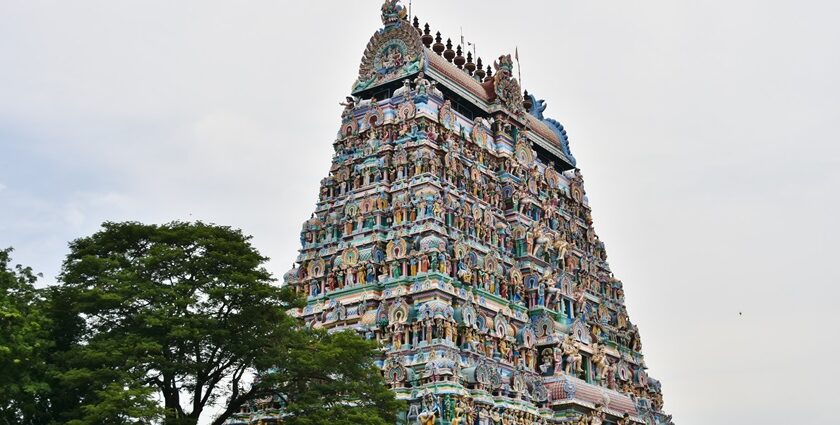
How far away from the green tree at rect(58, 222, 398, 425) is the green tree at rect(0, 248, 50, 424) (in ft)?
3.13

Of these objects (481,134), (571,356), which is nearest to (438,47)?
(481,134)

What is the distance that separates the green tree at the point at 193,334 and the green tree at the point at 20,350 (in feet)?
3.13

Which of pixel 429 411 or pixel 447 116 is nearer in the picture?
pixel 429 411

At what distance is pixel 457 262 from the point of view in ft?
158

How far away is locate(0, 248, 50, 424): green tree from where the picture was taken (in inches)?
1138

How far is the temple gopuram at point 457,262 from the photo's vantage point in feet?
147

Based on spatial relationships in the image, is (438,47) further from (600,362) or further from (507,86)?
(600,362)

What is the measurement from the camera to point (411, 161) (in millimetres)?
50938

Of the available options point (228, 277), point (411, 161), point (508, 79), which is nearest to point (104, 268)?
point (228, 277)

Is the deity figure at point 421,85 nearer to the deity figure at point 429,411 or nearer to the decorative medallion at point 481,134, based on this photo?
the decorative medallion at point 481,134

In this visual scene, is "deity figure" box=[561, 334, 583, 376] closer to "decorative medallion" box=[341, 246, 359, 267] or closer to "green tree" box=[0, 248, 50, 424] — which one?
"decorative medallion" box=[341, 246, 359, 267]

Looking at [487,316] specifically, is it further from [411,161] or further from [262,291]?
[262,291]

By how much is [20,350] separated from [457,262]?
79.1ft

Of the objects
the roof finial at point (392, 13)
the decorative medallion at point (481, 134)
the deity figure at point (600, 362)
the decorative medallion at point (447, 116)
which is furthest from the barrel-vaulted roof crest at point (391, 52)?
the deity figure at point (600, 362)
